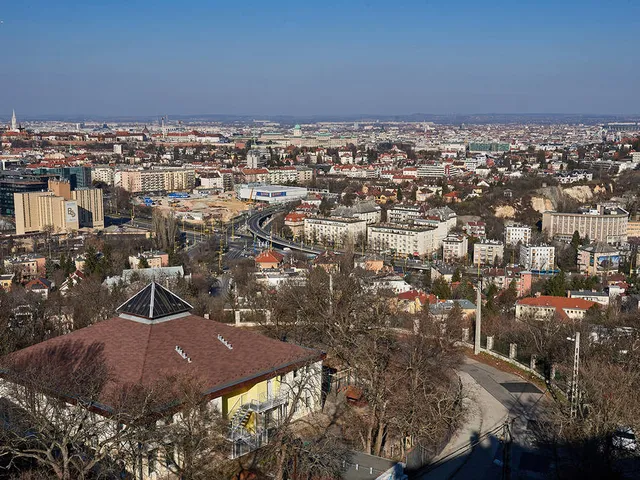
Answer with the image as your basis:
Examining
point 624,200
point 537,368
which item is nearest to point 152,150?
point 624,200

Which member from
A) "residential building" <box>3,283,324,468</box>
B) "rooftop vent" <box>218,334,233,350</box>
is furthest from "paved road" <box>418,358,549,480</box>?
"rooftop vent" <box>218,334,233,350</box>

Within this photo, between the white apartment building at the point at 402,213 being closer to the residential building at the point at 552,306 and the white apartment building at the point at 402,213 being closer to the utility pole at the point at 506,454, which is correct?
the residential building at the point at 552,306

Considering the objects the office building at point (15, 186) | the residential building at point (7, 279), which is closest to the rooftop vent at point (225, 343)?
the residential building at point (7, 279)

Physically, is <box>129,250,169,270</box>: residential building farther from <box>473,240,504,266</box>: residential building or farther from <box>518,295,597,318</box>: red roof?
<box>473,240,504,266</box>: residential building

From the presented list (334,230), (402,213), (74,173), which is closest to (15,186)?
(74,173)

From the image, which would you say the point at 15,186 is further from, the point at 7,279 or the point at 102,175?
the point at 7,279

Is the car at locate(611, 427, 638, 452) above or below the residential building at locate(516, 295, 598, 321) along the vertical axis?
above
